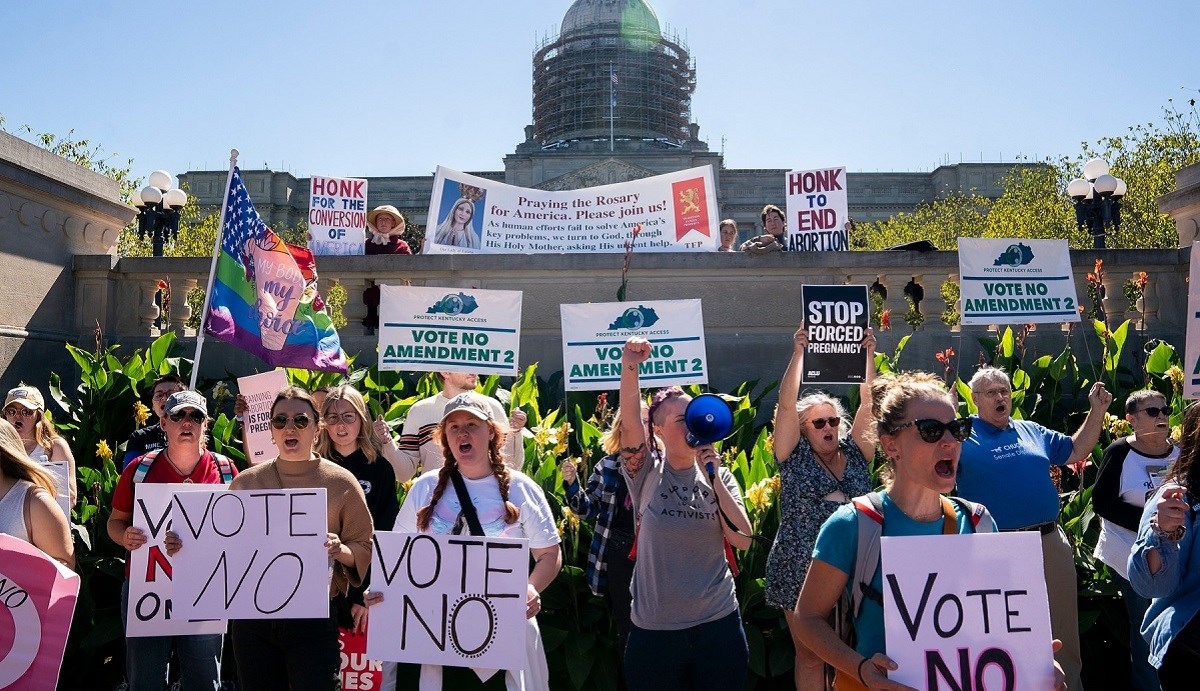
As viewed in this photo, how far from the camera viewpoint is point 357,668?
5.06 meters

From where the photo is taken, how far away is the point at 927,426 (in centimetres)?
297

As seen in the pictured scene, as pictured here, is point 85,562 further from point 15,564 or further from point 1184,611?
point 1184,611

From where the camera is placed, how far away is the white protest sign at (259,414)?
6.37 meters

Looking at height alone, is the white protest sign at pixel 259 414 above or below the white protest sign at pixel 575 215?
below

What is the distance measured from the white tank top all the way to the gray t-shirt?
240cm

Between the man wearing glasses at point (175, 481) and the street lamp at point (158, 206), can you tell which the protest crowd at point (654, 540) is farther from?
the street lamp at point (158, 206)

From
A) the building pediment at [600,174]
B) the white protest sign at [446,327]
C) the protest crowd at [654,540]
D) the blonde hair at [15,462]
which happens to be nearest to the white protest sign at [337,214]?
the white protest sign at [446,327]

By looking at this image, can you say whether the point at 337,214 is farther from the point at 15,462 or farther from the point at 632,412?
the point at 632,412

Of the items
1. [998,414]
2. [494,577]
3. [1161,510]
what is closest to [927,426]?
[1161,510]

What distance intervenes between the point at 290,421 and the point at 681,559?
5.57 ft

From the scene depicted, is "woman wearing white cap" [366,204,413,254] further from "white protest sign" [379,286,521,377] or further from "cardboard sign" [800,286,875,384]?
"cardboard sign" [800,286,875,384]

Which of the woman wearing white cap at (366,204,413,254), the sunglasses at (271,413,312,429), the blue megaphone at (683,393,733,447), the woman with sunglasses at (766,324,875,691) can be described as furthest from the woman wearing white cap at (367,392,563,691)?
the woman wearing white cap at (366,204,413,254)

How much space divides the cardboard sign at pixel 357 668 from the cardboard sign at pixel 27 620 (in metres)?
1.38

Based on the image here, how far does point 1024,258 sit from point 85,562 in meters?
7.45
